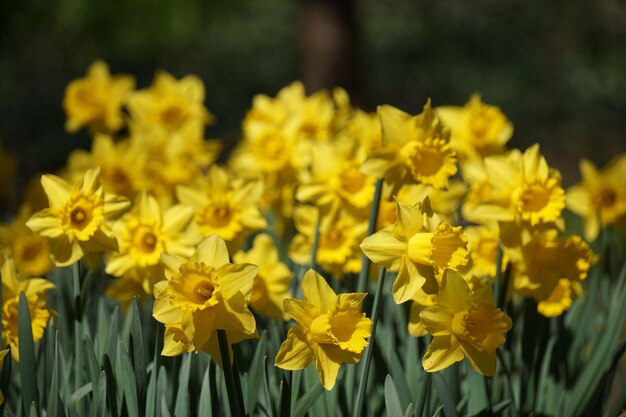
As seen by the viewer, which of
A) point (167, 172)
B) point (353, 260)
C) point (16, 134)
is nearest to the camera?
point (353, 260)

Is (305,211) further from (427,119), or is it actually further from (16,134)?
(16,134)

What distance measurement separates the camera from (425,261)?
1.48 metres

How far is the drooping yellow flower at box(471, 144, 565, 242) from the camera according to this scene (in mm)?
1776

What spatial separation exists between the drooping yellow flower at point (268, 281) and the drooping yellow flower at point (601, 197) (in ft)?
3.21

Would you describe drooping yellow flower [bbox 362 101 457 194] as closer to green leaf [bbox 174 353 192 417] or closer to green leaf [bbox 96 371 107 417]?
green leaf [bbox 174 353 192 417]

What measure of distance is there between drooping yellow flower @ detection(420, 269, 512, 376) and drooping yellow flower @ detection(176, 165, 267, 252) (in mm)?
603

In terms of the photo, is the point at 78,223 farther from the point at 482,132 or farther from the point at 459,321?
the point at 482,132

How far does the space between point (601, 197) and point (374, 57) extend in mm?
7039

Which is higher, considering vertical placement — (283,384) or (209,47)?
(209,47)

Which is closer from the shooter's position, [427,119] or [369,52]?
[427,119]

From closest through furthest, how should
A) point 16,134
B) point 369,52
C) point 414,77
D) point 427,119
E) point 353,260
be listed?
point 427,119
point 353,260
point 16,134
point 414,77
point 369,52

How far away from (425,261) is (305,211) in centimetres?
76

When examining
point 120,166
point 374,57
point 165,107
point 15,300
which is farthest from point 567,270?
point 374,57

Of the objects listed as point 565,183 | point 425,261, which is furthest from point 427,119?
point 565,183
